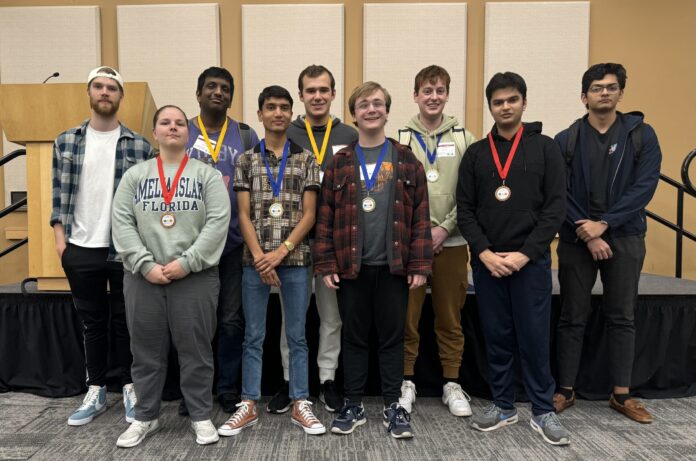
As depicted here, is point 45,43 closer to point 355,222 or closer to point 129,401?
point 129,401

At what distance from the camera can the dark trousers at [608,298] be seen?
219cm

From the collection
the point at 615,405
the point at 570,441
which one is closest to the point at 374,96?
the point at 570,441

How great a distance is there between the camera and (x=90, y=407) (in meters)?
2.18

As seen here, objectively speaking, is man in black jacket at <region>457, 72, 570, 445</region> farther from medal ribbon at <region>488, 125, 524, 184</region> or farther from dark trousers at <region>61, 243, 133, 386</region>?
dark trousers at <region>61, 243, 133, 386</region>

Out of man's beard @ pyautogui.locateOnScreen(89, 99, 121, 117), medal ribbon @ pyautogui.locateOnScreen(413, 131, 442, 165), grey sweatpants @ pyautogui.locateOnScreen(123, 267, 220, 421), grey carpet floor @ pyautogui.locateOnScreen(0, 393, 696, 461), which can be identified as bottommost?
grey carpet floor @ pyautogui.locateOnScreen(0, 393, 696, 461)

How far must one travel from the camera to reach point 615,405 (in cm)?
229

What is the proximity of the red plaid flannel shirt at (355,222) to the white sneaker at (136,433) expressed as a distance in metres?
1.01

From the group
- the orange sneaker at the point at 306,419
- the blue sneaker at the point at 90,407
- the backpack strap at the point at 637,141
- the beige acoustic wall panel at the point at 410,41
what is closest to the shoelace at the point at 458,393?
the orange sneaker at the point at 306,419

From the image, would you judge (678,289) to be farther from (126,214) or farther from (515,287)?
(126,214)

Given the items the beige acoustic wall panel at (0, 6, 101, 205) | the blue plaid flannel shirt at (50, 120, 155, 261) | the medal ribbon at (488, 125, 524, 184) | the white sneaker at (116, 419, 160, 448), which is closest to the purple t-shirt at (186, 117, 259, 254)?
the blue plaid flannel shirt at (50, 120, 155, 261)

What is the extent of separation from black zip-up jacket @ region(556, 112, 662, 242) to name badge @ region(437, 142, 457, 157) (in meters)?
0.55

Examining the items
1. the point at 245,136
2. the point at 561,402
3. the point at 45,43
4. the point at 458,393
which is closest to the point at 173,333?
the point at 245,136

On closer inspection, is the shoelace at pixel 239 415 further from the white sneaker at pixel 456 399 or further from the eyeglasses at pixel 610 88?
the eyeglasses at pixel 610 88

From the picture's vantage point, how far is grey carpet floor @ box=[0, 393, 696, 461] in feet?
6.05
